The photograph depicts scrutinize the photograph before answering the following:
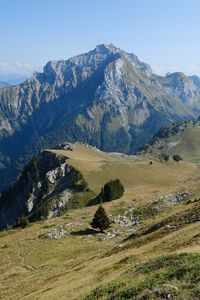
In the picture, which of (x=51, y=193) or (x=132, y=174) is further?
(x=51, y=193)

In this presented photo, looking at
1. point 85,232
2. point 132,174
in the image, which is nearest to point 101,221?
point 85,232

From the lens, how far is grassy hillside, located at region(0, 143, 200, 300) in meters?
28.1

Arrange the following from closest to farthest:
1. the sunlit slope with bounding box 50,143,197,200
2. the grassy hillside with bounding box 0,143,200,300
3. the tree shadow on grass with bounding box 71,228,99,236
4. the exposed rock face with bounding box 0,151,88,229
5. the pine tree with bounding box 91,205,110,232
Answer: the grassy hillside with bounding box 0,143,200,300, the pine tree with bounding box 91,205,110,232, the tree shadow on grass with bounding box 71,228,99,236, the exposed rock face with bounding box 0,151,88,229, the sunlit slope with bounding box 50,143,197,200

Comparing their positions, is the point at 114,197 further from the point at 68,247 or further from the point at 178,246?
the point at 178,246

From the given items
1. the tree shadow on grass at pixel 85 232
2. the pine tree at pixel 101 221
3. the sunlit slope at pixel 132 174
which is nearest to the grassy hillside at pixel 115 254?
the tree shadow on grass at pixel 85 232

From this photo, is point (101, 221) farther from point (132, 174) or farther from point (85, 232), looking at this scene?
point (132, 174)

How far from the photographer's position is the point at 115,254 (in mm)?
53844

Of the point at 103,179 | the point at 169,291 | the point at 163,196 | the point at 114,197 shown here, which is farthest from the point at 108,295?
the point at 103,179

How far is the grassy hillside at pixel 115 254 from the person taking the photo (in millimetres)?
28123

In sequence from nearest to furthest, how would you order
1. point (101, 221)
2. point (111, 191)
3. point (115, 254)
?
point (115, 254) → point (101, 221) → point (111, 191)

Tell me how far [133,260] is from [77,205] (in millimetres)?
96345

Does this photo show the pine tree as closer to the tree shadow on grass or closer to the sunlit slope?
the tree shadow on grass

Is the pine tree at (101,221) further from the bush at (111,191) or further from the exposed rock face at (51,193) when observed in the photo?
the exposed rock face at (51,193)

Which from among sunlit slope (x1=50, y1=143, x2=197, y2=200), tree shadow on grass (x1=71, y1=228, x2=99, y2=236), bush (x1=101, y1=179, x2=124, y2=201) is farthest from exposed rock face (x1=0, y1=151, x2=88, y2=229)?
tree shadow on grass (x1=71, y1=228, x2=99, y2=236)
